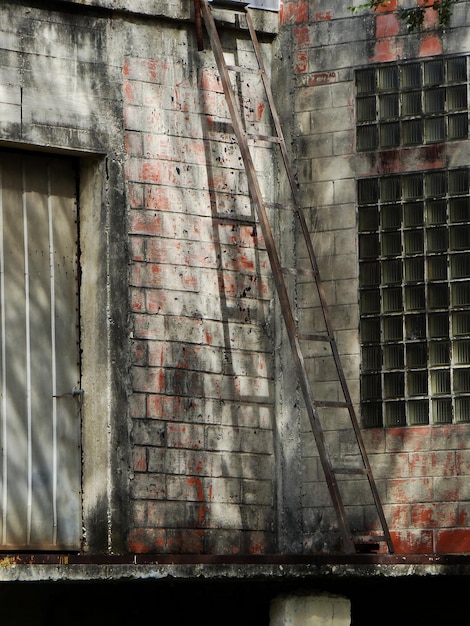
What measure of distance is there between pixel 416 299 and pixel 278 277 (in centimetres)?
131

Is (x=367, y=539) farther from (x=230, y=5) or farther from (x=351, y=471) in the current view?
(x=230, y=5)

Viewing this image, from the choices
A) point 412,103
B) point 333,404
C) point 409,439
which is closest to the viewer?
point 333,404

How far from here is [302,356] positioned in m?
14.4

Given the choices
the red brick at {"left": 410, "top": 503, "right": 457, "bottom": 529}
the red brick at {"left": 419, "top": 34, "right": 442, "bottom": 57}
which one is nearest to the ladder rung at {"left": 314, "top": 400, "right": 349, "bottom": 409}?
the red brick at {"left": 410, "top": 503, "right": 457, "bottom": 529}

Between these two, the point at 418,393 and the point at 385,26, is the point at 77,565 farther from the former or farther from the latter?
the point at 385,26

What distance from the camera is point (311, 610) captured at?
1285 centimetres

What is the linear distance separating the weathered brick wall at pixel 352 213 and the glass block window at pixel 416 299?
11cm

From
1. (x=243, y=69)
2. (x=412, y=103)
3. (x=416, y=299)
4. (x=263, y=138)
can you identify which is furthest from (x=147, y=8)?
(x=416, y=299)

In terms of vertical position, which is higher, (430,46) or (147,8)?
(147,8)

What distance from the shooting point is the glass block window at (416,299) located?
46.8 feet

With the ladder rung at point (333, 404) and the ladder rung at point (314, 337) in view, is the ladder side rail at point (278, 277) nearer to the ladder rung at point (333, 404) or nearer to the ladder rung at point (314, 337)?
the ladder rung at point (333, 404)

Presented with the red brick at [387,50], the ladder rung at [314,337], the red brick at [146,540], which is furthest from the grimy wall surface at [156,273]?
the red brick at [387,50]

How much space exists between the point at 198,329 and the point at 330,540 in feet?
6.76

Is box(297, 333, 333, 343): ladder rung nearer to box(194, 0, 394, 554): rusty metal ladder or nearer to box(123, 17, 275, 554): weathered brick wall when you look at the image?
box(194, 0, 394, 554): rusty metal ladder
